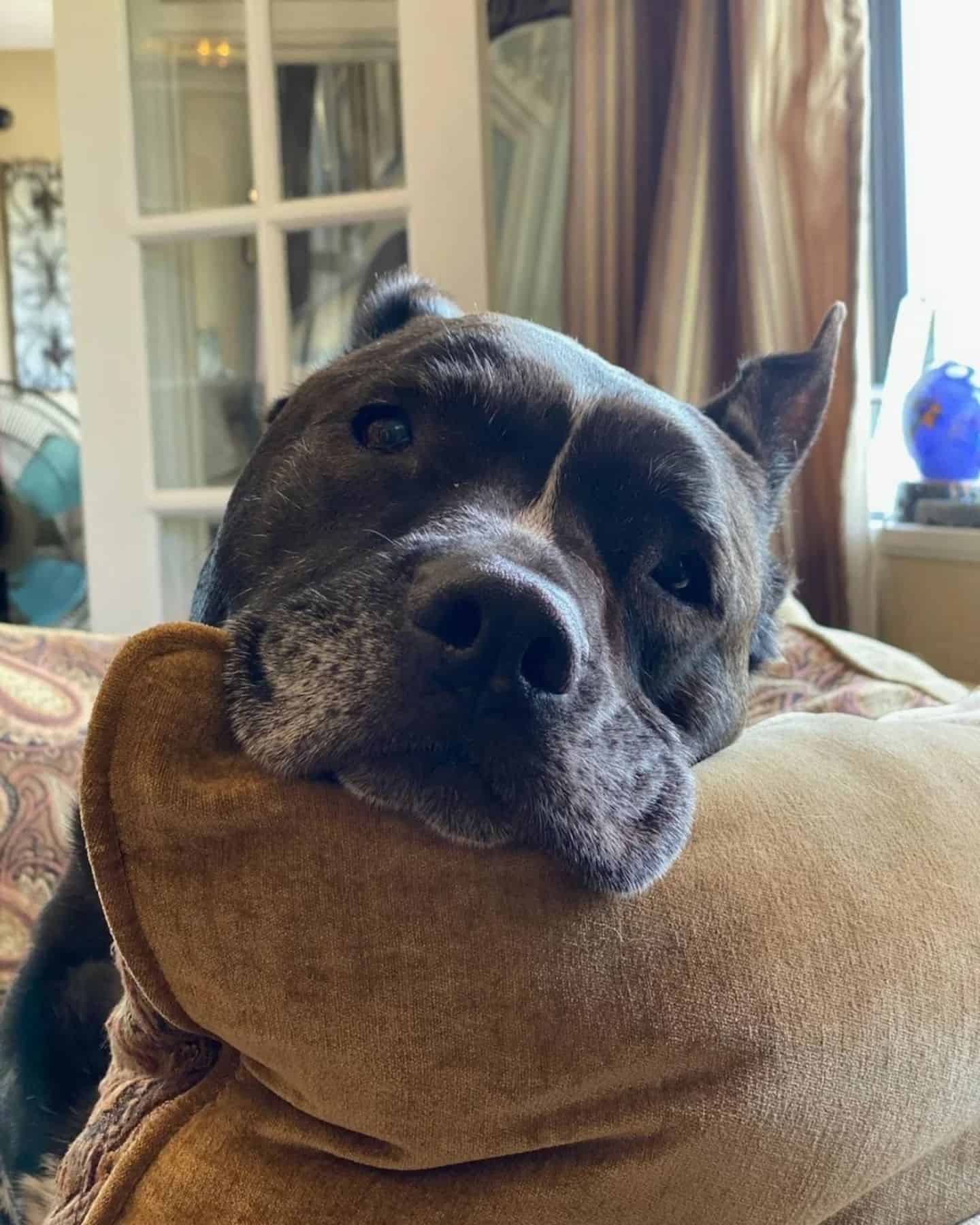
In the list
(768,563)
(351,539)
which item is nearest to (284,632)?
(351,539)

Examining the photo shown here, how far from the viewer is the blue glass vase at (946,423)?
86.1 inches

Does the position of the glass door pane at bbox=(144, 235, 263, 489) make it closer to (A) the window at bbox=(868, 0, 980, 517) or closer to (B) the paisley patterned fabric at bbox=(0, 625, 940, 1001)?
(B) the paisley patterned fabric at bbox=(0, 625, 940, 1001)

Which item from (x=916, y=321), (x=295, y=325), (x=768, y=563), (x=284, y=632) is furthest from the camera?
(x=295, y=325)

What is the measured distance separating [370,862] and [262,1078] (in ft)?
0.52

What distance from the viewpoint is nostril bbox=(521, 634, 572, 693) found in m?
0.69

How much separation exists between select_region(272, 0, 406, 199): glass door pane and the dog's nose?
6.81 feet

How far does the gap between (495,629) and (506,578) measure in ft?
0.12

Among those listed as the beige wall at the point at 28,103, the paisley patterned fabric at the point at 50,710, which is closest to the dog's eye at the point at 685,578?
the paisley patterned fabric at the point at 50,710

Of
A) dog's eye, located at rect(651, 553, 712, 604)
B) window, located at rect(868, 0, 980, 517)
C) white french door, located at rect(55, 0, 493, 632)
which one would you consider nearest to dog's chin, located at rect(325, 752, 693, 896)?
dog's eye, located at rect(651, 553, 712, 604)

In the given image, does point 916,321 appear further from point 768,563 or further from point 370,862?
point 370,862

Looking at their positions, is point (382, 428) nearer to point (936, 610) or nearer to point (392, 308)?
point (392, 308)

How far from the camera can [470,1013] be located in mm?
606

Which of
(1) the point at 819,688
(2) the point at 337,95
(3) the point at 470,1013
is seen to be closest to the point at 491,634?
(3) the point at 470,1013

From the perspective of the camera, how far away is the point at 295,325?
2.60 m
